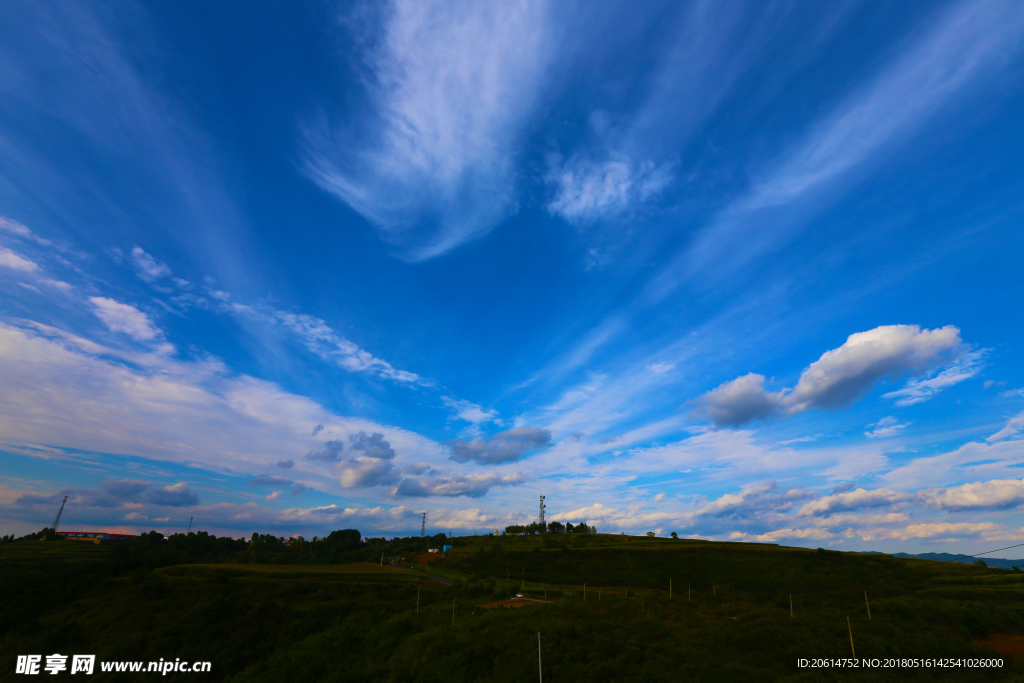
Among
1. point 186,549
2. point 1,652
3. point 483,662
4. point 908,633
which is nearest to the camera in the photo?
point 908,633

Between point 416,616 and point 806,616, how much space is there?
58.0 m

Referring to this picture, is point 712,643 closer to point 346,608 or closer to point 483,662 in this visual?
point 483,662

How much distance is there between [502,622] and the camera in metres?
59.6

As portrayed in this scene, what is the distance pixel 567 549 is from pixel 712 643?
12926 centimetres

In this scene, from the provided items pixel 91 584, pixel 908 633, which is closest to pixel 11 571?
pixel 91 584

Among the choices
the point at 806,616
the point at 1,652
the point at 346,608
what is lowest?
the point at 1,652

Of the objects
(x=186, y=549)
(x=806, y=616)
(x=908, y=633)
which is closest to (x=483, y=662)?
(x=806, y=616)

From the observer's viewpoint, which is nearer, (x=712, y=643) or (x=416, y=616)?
(x=712, y=643)

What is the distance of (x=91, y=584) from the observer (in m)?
91.8

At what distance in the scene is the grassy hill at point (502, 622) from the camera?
1655 inches

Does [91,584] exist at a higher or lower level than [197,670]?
higher

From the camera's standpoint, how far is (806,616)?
5281 centimetres

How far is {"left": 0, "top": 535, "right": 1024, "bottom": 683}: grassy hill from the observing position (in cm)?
4203

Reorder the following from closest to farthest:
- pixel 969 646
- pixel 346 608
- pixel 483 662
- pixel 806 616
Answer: pixel 969 646 < pixel 483 662 < pixel 806 616 < pixel 346 608
